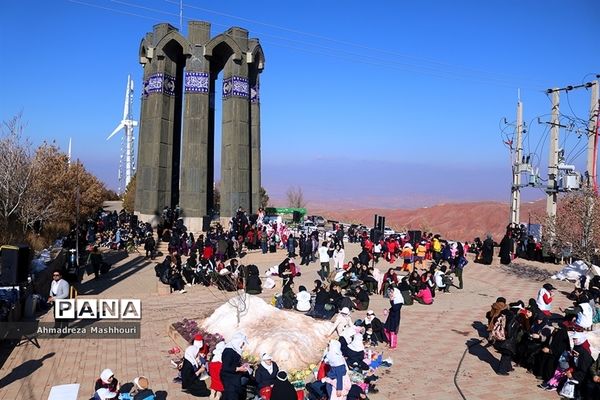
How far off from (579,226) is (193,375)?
20.0 meters

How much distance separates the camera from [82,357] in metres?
11.7

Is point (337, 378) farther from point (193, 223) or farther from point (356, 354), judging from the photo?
point (193, 223)

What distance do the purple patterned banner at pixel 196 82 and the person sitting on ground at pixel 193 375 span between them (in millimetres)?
27836

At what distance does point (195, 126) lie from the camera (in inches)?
1375

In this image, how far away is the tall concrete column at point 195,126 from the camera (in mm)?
34844

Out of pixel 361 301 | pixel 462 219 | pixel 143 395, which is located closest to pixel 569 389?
pixel 361 301

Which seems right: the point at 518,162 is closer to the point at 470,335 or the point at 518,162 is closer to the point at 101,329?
the point at 470,335

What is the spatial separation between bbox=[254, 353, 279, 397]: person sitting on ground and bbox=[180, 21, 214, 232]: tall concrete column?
27.0m

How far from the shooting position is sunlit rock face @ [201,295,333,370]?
11.1 metres

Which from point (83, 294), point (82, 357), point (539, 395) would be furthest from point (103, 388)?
point (83, 294)

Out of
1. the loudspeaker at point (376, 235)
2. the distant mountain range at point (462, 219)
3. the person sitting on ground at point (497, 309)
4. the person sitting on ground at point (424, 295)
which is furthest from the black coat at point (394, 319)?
the distant mountain range at point (462, 219)

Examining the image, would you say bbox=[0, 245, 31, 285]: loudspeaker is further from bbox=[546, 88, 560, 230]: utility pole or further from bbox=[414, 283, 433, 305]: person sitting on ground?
bbox=[546, 88, 560, 230]: utility pole

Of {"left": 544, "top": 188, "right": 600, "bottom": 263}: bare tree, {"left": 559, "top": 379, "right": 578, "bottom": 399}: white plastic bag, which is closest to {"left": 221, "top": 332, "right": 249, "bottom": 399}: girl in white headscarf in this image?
{"left": 559, "top": 379, "right": 578, "bottom": 399}: white plastic bag

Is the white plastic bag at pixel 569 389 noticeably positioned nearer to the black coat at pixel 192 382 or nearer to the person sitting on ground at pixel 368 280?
the black coat at pixel 192 382
